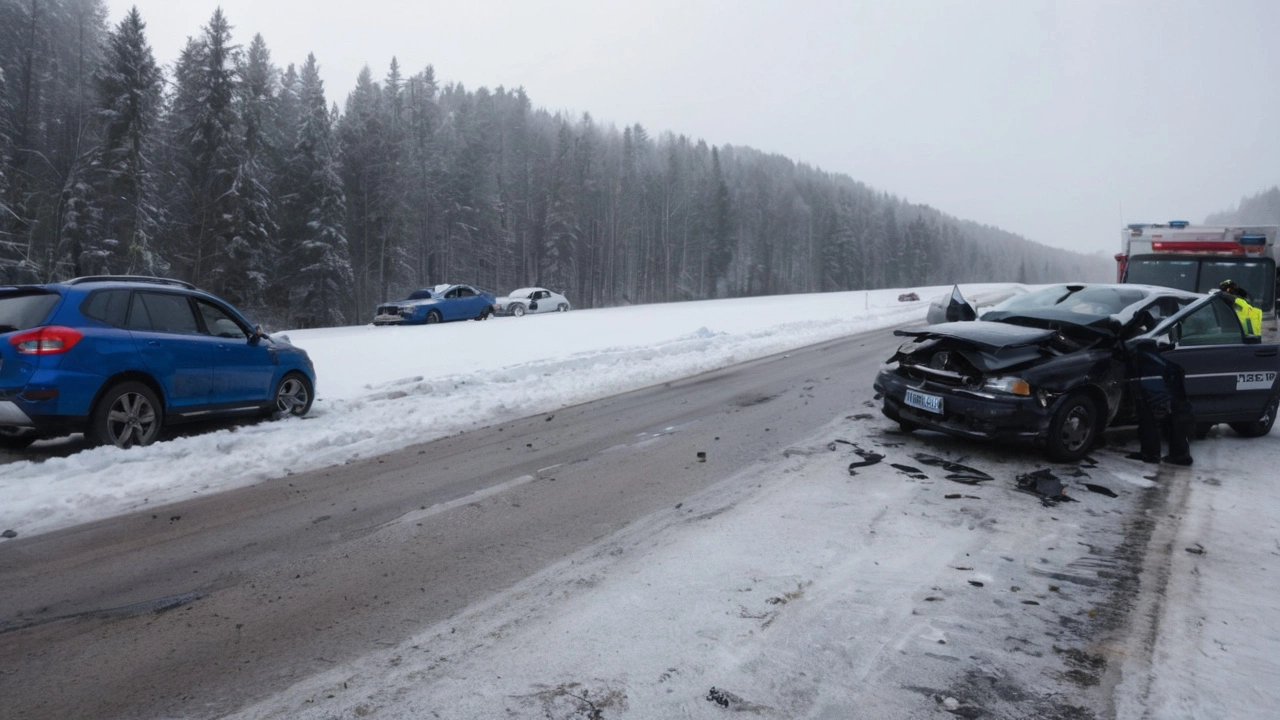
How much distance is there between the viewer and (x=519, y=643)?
11.1 feet

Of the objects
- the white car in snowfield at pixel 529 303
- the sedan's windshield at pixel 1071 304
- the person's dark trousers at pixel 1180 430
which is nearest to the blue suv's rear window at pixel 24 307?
the sedan's windshield at pixel 1071 304

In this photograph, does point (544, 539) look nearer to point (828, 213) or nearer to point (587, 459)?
point (587, 459)

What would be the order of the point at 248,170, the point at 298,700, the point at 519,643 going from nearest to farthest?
the point at 298,700 → the point at 519,643 → the point at 248,170

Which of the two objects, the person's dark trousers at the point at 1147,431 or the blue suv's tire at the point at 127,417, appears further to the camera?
the person's dark trousers at the point at 1147,431

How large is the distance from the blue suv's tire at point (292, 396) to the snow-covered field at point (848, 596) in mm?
1259

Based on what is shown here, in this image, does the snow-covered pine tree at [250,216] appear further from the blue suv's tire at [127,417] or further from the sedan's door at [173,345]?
the blue suv's tire at [127,417]

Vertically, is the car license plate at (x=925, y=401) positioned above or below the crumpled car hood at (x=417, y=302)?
below

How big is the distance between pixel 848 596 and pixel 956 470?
319cm

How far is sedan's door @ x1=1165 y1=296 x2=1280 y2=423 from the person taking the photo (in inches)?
304

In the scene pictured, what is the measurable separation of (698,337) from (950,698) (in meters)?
17.5

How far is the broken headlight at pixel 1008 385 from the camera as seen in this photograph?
21.6ft

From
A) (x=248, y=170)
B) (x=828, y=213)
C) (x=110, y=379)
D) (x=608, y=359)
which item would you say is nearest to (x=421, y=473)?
(x=110, y=379)

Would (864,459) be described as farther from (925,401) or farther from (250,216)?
(250,216)

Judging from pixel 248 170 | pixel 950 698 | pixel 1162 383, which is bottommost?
pixel 950 698
